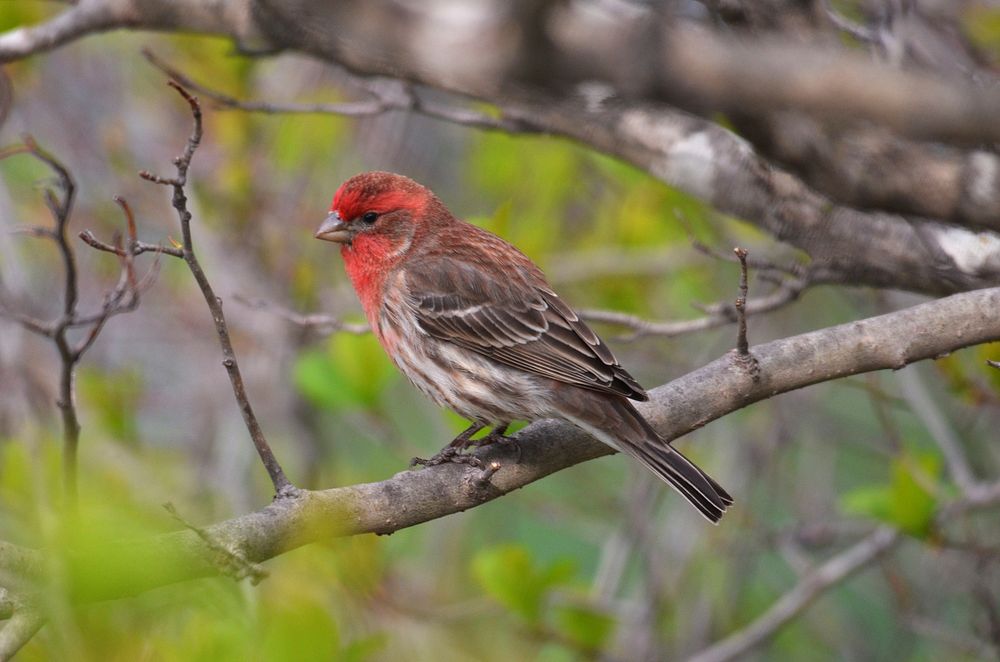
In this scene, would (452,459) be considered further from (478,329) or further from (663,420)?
(478,329)

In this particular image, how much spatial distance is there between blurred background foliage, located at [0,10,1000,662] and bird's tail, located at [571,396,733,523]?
2.67 ft

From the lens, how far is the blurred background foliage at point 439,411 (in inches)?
214

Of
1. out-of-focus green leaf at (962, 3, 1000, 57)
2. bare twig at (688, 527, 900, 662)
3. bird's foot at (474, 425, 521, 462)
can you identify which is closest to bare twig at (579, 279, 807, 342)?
bird's foot at (474, 425, 521, 462)

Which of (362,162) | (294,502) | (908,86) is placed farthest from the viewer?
(362,162)

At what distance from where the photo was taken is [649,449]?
4.15 meters

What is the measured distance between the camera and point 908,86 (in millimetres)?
1110

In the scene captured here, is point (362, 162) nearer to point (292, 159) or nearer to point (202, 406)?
point (292, 159)

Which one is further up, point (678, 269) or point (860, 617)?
point (678, 269)

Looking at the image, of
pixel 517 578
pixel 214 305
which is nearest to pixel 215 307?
pixel 214 305

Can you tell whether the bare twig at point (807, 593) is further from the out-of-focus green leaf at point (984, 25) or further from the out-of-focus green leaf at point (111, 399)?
the out-of-focus green leaf at point (111, 399)

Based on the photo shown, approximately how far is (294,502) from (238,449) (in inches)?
154

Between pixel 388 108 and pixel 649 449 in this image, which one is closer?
pixel 649 449

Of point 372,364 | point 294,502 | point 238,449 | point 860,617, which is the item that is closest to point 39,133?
point 238,449

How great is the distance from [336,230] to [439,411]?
232 cm
